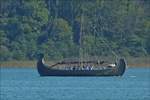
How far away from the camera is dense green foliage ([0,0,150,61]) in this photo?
16188 centimetres

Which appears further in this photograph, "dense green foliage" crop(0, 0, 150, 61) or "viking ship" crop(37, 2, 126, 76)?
"dense green foliage" crop(0, 0, 150, 61)

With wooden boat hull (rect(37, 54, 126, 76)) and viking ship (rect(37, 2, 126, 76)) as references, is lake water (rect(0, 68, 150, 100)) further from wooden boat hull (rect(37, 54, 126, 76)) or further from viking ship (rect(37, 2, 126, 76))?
viking ship (rect(37, 2, 126, 76))

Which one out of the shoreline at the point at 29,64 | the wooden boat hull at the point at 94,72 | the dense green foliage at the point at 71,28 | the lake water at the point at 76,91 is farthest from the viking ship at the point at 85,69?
the shoreline at the point at 29,64

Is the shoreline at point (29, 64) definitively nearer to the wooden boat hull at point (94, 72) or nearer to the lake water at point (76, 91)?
the wooden boat hull at point (94, 72)

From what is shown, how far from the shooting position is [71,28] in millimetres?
167375

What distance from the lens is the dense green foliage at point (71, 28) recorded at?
6373 inches

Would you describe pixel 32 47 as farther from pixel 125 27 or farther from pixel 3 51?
pixel 125 27

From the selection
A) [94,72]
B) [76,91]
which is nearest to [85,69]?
[94,72]

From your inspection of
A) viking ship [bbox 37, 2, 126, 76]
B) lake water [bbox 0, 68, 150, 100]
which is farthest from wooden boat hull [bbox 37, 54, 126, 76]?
lake water [bbox 0, 68, 150, 100]

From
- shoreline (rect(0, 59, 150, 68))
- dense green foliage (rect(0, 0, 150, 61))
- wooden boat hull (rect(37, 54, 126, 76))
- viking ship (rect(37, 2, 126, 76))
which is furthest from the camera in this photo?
shoreline (rect(0, 59, 150, 68))

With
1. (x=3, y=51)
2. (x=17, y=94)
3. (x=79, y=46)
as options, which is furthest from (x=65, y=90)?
(x=3, y=51)

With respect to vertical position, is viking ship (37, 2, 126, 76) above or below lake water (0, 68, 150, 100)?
below

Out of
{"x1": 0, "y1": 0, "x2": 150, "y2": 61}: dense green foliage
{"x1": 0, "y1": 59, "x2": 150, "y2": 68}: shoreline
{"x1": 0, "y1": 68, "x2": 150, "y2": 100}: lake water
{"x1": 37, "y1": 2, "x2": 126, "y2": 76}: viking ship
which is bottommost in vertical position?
{"x1": 0, "y1": 59, "x2": 150, "y2": 68}: shoreline

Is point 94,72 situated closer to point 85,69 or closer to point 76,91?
point 85,69
